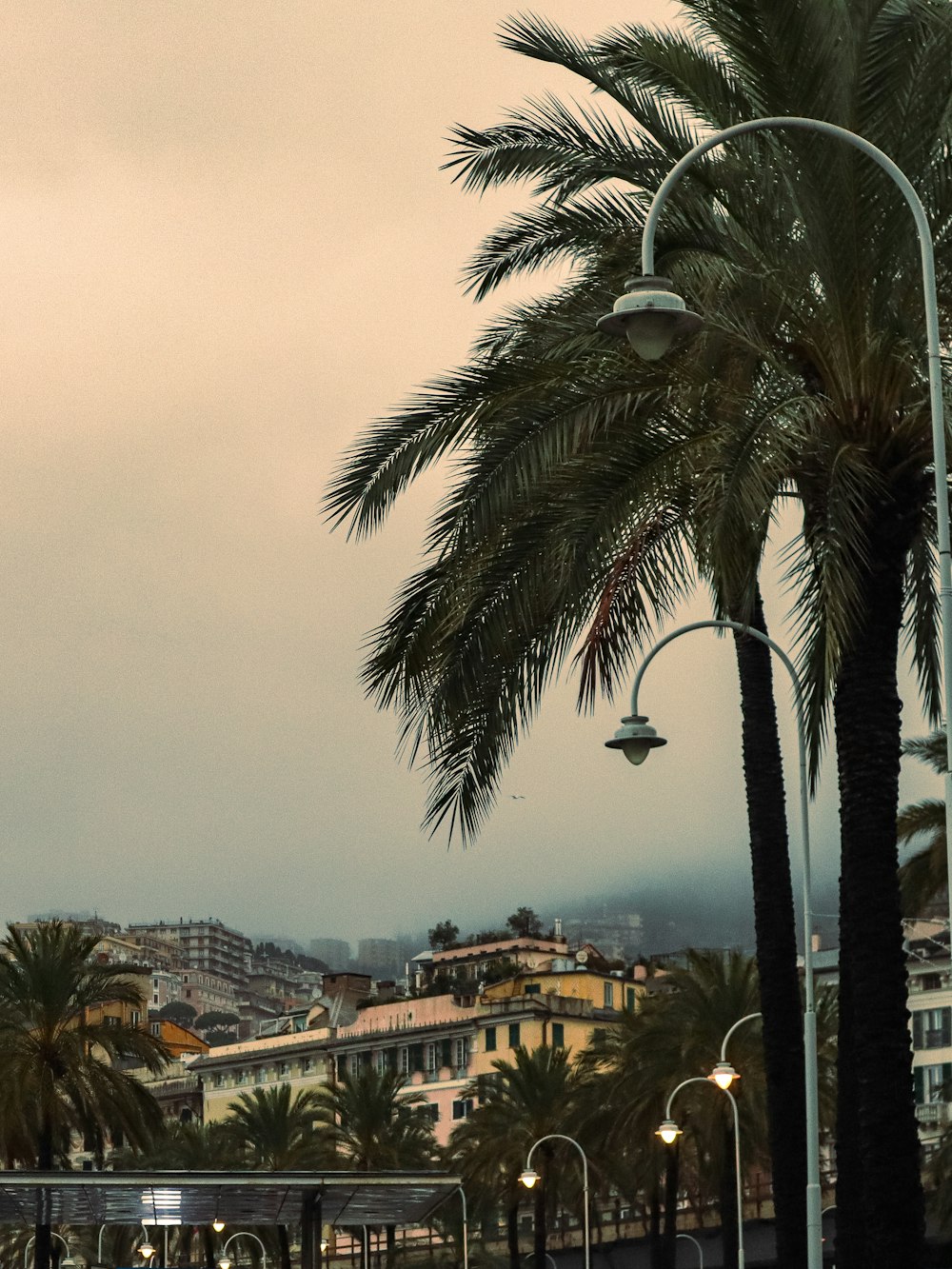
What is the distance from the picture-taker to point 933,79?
1736 cm

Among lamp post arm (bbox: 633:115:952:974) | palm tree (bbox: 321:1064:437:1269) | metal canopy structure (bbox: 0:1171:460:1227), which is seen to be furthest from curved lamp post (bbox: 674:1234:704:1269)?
lamp post arm (bbox: 633:115:952:974)

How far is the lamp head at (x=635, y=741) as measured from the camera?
21594mm

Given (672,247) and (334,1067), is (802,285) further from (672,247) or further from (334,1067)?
(334,1067)

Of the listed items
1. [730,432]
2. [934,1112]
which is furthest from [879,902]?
[934,1112]

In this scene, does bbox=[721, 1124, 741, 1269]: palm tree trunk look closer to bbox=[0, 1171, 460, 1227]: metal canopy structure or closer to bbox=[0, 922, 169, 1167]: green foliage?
bbox=[0, 1171, 460, 1227]: metal canopy structure

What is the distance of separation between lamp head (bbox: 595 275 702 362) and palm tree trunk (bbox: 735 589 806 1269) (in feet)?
30.9

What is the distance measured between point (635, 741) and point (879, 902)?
4.86m

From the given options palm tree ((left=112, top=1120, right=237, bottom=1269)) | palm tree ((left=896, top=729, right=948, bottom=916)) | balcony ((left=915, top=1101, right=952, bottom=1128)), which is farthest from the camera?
palm tree ((left=112, top=1120, right=237, bottom=1269))

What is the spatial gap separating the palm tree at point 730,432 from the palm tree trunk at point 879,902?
0.07ft

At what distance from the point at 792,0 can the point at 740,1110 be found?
4307 cm

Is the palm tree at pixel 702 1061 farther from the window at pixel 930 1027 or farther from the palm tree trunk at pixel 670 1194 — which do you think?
the window at pixel 930 1027

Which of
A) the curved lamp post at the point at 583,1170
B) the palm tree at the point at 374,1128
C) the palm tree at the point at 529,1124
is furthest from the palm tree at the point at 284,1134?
the curved lamp post at the point at 583,1170

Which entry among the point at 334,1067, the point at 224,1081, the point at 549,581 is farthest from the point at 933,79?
the point at 224,1081

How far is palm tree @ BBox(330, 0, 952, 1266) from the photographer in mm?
17125
